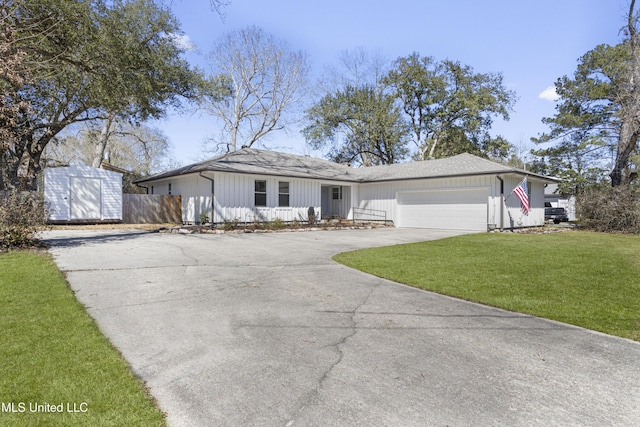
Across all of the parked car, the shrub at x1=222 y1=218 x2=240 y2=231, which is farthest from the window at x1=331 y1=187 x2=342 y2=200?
the parked car

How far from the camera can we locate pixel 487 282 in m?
6.11

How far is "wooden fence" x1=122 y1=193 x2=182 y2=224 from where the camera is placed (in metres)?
20.5

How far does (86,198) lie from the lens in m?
18.7

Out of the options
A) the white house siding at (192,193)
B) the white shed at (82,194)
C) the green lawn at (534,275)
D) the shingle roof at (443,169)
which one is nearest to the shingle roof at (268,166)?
the white house siding at (192,193)

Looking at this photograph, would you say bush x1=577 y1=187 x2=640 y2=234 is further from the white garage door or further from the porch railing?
the porch railing

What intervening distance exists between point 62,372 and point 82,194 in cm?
1913

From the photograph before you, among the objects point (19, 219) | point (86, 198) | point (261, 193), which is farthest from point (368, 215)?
point (19, 219)

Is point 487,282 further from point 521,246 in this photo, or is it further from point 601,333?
point 521,246

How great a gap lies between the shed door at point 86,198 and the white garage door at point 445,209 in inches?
657

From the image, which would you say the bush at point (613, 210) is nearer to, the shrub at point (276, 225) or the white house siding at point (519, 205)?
the white house siding at point (519, 205)

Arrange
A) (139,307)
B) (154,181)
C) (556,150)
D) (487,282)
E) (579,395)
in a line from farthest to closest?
(556,150)
(154,181)
(487,282)
(139,307)
(579,395)

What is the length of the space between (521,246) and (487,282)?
5.63 meters

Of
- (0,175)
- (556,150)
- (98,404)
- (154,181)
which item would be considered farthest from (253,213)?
(556,150)

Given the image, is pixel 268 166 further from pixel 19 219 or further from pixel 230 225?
pixel 19 219
